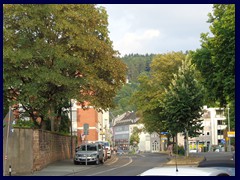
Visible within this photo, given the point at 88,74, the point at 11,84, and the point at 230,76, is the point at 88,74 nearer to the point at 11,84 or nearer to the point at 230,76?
the point at 11,84

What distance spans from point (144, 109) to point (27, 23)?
40.3 meters

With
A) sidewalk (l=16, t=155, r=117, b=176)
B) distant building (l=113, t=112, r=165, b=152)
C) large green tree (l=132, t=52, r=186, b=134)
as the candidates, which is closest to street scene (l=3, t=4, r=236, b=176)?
sidewalk (l=16, t=155, r=117, b=176)

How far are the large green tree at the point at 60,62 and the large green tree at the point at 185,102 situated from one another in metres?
5.28

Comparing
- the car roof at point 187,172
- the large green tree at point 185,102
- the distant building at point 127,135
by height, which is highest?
the large green tree at point 185,102

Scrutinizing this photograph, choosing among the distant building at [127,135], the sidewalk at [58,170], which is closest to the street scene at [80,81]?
the sidewalk at [58,170]

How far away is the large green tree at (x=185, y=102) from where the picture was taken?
37469mm

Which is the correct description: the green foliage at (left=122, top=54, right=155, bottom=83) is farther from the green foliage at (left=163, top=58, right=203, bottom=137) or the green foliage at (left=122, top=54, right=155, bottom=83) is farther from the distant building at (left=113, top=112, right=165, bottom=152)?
the distant building at (left=113, top=112, right=165, bottom=152)

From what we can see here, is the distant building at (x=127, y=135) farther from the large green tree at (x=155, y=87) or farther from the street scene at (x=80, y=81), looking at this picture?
the street scene at (x=80, y=81)

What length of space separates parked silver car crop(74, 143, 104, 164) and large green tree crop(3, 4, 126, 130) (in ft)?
12.4

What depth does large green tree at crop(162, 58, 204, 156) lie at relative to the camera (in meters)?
37.5

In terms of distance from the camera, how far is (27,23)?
848 inches

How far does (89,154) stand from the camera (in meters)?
35.5

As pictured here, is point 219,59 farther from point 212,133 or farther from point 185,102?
point 212,133

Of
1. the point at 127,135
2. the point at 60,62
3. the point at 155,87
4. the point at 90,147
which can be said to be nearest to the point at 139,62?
the point at 60,62
